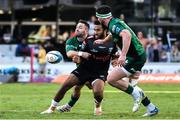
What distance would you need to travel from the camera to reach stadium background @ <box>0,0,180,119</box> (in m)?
29.4

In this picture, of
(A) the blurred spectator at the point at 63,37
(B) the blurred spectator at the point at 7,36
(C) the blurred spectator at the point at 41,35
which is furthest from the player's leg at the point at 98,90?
(B) the blurred spectator at the point at 7,36

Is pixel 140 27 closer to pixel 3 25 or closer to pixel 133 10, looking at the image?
pixel 133 10

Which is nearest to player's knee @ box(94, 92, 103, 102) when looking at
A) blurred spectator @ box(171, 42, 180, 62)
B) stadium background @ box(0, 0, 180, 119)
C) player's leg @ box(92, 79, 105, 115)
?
player's leg @ box(92, 79, 105, 115)

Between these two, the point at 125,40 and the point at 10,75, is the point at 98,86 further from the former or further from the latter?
the point at 10,75

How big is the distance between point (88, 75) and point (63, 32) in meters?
21.5

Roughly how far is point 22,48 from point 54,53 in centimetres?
1723

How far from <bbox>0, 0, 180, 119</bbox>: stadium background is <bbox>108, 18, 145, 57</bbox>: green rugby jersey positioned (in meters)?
12.3

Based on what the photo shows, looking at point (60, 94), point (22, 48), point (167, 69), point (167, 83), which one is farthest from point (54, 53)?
point (22, 48)

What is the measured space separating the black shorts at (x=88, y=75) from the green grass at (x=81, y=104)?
701 mm

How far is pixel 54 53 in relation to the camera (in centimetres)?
1539

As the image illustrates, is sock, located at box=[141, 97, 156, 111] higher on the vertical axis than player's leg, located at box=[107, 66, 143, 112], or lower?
lower

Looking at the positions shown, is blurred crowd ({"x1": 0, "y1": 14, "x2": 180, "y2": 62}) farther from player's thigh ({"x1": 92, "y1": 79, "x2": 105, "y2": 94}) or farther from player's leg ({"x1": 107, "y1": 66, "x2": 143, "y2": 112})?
player's leg ({"x1": 107, "y1": 66, "x2": 143, "y2": 112})

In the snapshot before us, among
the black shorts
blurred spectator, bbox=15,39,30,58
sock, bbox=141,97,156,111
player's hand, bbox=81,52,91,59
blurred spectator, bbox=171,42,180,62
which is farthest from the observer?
blurred spectator, bbox=15,39,30,58

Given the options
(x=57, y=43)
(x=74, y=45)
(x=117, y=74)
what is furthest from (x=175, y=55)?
(x=117, y=74)
